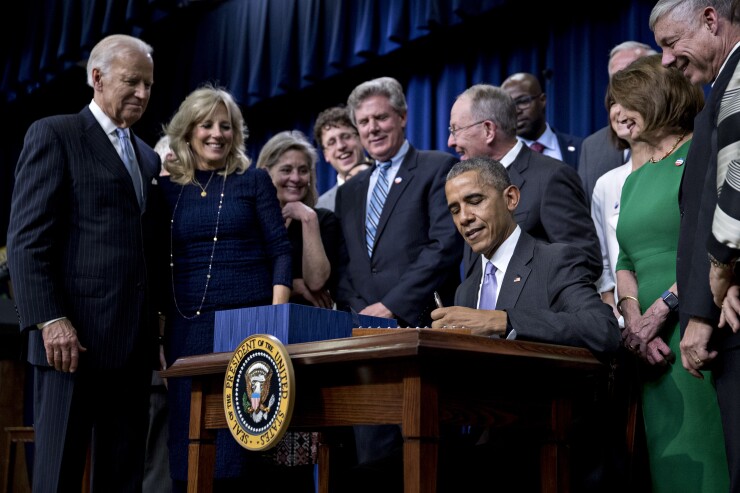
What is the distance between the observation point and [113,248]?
2701 millimetres

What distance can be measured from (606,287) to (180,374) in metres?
1.50

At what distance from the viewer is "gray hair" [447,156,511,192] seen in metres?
2.35

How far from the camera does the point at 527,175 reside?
294 centimetres

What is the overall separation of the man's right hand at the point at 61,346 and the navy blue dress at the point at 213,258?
0.35 metres

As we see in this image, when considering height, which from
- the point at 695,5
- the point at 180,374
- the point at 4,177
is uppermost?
the point at 4,177

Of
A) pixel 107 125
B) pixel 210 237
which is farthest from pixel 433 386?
pixel 107 125

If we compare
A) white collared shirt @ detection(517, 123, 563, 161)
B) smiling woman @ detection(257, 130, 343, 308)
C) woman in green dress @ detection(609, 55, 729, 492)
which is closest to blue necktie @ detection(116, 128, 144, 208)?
smiling woman @ detection(257, 130, 343, 308)

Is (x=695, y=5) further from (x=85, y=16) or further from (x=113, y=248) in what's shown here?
(x=85, y=16)

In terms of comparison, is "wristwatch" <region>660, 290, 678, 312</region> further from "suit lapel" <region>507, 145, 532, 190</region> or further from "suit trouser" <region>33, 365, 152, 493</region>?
"suit trouser" <region>33, 365, 152, 493</region>

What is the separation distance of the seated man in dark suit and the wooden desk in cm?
10

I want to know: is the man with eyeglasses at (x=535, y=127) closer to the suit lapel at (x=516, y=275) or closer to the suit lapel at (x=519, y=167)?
the suit lapel at (x=519, y=167)

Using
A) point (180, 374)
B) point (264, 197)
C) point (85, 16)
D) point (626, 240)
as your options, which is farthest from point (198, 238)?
point (85, 16)

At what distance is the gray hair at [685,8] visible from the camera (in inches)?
78.2

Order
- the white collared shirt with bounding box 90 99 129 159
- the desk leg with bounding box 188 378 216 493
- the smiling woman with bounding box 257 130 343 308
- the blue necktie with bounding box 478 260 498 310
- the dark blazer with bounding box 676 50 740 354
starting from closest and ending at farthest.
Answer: the dark blazer with bounding box 676 50 740 354 → the desk leg with bounding box 188 378 216 493 → the blue necktie with bounding box 478 260 498 310 → the white collared shirt with bounding box 90 99 129 159 → the smiling woman with bounding box 257 130 343 308
